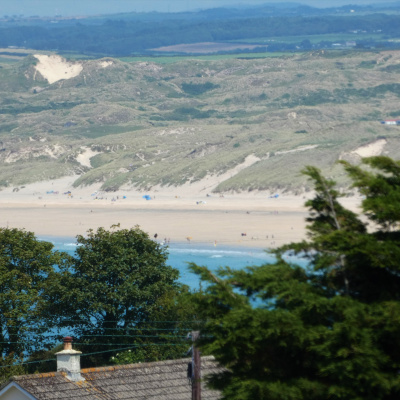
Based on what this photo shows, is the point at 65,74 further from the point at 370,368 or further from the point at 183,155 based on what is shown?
the point at 370,368

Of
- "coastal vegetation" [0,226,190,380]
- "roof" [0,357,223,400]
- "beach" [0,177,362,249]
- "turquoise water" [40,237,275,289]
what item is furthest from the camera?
"beach" [0,177,362,249]

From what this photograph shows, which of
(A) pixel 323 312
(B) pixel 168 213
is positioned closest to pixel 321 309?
(A) pixel 323 312

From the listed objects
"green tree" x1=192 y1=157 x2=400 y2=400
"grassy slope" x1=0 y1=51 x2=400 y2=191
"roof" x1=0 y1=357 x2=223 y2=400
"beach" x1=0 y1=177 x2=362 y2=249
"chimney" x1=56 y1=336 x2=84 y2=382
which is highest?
"grassy slope" x1=0 y1=51 x2=400 y2=191

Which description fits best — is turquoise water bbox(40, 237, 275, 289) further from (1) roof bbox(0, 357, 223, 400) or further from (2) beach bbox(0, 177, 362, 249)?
(1) roof bbox(0, 357, 223, 400)

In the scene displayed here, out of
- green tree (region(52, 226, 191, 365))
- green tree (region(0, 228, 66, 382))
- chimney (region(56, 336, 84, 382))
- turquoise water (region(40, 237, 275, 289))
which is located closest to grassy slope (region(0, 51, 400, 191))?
turquoise water (region(40, 237, 275, 289))

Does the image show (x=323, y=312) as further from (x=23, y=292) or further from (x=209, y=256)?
(x=209, y=256)

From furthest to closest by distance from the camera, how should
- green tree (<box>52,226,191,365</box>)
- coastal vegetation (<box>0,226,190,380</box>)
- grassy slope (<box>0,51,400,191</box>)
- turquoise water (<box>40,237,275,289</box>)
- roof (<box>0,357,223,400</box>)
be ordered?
grassy slope (<box>0,51,400,191</box>)
turquoise water (<box>40,237,275,289</box>)
green tree (<box>52,226,191,365</box>)
coastal vegetation (<box>0,226,190,380</box>)
roof (<box>0,357,223,400</box>)

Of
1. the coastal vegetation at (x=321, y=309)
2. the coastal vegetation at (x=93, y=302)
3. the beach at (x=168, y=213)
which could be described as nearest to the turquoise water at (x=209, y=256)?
the beach at (x=168, y=213)
